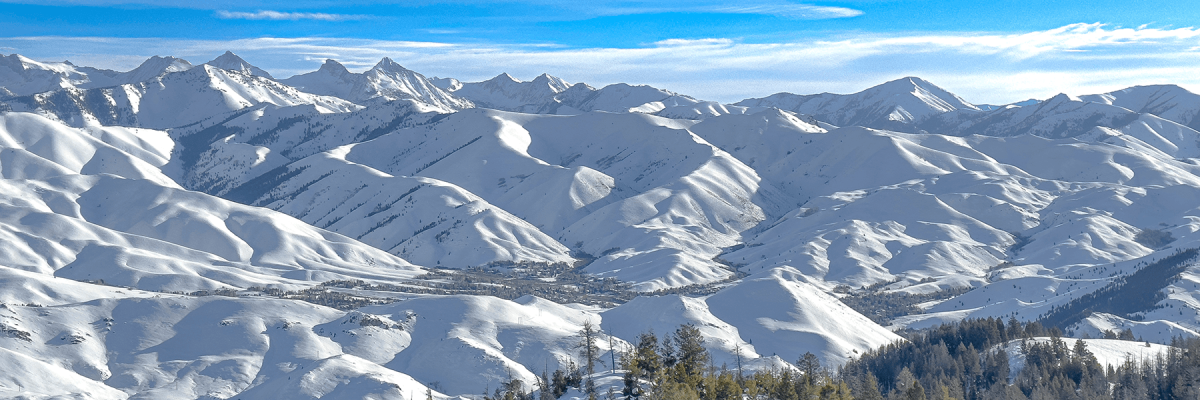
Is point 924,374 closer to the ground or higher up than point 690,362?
closer to the ground

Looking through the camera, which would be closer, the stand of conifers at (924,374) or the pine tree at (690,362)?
the pine tree at (690,362)

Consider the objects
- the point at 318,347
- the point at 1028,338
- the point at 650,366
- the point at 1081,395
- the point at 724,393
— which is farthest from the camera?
the point at 318,347

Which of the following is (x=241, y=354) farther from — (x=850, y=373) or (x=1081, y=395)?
(x=1081, y=395)

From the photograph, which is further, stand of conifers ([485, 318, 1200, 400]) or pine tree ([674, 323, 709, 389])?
stand of conifers ([485, 318, 1200, 400])

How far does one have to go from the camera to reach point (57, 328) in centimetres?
19625

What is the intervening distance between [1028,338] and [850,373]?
1371 inches

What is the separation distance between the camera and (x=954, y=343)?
190 m

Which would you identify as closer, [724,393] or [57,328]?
[724,393]

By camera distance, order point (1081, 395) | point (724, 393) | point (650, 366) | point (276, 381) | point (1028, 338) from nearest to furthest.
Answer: point (724, 393) → point (650, 366) → point (1081, 395) → point (276, 381) → point (1028, 338)

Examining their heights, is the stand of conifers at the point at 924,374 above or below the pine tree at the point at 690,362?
below

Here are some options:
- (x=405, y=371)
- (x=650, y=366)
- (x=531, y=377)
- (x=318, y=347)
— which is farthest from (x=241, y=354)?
(x=650, y=366)

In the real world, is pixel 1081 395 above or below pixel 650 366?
below

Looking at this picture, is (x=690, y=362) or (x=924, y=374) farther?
(x=924, y=374)

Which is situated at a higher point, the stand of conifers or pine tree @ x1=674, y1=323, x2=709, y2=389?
pine tree @ x1=674, y1=323, x2=709, y2=389
